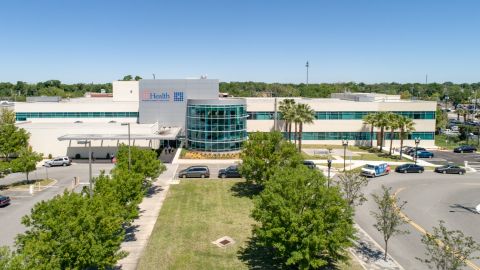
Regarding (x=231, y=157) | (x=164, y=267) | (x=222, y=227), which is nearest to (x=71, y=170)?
(x=231, y=157)

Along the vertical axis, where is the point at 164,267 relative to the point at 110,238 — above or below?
below

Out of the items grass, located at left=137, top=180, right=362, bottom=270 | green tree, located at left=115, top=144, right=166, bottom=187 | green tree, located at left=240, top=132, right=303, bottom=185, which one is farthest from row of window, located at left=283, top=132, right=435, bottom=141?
green tree, located at left=115, top=144, right=166, bottom=187

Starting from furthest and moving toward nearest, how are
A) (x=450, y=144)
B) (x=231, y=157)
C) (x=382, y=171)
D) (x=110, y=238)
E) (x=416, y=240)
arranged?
(x=450, y=144) < (x=231, y=157) < (x=382, y=171) < (x=416, y=240) < (x=110, y=238)

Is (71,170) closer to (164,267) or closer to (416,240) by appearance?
(164,267)

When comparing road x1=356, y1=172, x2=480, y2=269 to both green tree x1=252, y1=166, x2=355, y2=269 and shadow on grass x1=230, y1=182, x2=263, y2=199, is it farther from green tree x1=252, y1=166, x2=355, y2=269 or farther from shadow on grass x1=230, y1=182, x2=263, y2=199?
shadow on grass x1=230, y1=182, x2=263, y2=199

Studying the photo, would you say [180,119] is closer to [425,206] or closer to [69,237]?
[425,206]

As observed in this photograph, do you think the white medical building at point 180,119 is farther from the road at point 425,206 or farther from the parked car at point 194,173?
the road at point 425,206

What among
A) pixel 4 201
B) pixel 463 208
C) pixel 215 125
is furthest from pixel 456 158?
pixel 4 201
